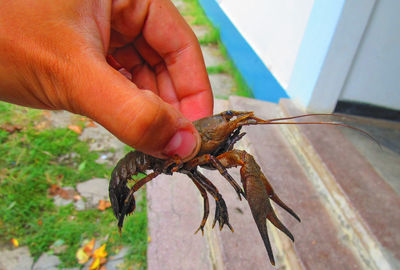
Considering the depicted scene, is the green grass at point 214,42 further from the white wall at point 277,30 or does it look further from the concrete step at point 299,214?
the concrete step at point 299,214

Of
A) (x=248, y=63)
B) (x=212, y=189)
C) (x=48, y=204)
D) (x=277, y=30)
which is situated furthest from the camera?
(x=248, y=63)

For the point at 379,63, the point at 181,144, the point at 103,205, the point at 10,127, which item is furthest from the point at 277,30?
the point at 10,127

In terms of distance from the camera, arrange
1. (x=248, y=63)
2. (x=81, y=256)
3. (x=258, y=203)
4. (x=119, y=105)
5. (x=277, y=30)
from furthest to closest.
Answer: (x=248, y=63) → (x=277, y=30) → (x=81, y=256) → (x=258, y=203) → (x=119, y=105)

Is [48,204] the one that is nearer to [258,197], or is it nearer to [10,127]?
[10,127]

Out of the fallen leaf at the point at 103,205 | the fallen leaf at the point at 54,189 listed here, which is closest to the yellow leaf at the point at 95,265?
the fallen leaf at the point at 103,205

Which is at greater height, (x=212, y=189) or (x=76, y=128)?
(x=212, y=189)

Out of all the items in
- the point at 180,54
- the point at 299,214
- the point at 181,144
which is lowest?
the point at 299,214

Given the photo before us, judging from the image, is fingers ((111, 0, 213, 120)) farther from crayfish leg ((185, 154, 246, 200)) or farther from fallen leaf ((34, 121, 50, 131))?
fallen leaf ((34, 121, 50, 131))

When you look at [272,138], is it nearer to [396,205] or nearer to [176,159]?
[396,205]
